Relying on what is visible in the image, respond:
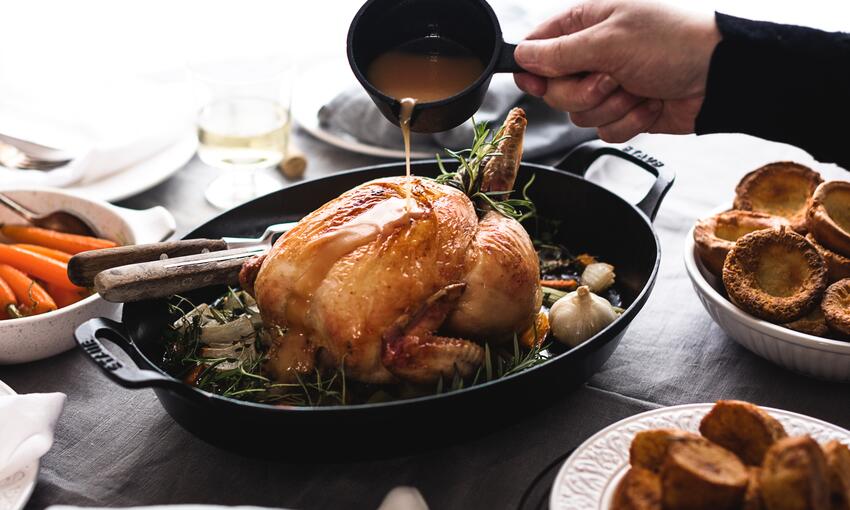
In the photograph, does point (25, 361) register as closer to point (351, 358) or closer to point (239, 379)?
point (239, 379)

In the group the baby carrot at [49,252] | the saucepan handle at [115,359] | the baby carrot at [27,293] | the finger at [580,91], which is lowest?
the baby carrot at [27,293]

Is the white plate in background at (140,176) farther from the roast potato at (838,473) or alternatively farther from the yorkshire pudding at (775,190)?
the roast potato at (838,473)

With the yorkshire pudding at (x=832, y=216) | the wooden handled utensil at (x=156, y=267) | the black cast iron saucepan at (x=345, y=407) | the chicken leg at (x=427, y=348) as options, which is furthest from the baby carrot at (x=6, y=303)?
the yorkshire pudding at (x=832, y=216)

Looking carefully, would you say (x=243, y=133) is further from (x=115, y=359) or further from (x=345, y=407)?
(x=345, y=407)

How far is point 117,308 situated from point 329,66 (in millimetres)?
1470

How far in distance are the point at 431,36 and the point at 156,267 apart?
726 millimetres

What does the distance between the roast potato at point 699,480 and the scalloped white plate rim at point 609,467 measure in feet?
0.38

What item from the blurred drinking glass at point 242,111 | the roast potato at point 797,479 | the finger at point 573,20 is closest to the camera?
the roast potato at point 797,479

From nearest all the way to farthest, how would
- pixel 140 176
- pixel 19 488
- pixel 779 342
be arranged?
pixel 19 488 < pixel 779 342 < pixel 140 176

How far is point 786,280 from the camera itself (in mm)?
1616

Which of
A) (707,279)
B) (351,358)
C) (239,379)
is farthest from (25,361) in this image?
(707,279)

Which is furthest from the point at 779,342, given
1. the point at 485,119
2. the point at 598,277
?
the point at 485,119

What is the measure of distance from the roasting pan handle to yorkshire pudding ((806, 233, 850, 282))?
0.38 metres

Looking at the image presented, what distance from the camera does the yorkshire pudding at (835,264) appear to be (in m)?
1.60
